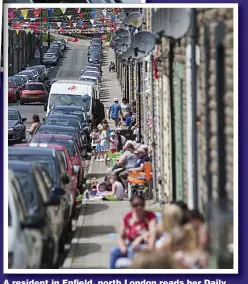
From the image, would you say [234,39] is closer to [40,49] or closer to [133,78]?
[40,49]

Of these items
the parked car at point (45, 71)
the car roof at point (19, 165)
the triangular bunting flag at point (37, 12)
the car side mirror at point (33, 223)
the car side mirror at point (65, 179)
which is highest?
the triangular bunting flag at point (37, 12)

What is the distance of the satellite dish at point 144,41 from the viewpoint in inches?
543

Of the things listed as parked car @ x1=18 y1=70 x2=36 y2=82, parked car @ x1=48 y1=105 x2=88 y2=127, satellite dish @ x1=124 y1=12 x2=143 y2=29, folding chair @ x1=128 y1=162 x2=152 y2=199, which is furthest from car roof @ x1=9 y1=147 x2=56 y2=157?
parked car @ x1=48 y1=105 x2=88 y2=127

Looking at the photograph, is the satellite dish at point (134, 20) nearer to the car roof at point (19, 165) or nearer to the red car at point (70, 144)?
the red car at point (70, 144)

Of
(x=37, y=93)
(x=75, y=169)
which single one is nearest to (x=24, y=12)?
(x=75, y=169)

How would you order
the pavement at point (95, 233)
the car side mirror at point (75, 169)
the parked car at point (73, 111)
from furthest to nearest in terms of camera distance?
the parked car at point (73, 111) → the car side mirror at point (75, 169) → the pavement at point (95, 233)

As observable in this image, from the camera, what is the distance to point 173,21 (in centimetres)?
1215

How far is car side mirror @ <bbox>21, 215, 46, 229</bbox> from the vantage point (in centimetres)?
1125

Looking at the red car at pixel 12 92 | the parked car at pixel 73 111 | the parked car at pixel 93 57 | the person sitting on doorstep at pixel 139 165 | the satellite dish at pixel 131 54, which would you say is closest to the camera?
the red car at pixel 12 92

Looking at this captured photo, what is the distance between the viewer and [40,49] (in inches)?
761

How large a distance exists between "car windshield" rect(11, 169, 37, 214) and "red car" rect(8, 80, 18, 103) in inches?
45.3

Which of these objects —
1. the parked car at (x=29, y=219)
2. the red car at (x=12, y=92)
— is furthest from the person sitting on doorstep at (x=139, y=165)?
the parked car at (x=29, y=219)

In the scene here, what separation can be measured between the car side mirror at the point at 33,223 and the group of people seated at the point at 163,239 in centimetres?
78

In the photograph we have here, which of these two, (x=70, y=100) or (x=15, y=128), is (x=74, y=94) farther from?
(x=15, y=128)
